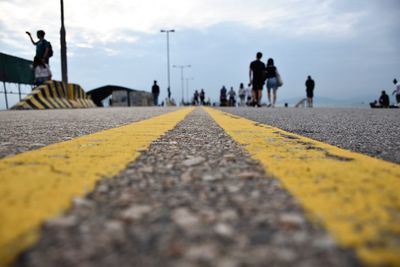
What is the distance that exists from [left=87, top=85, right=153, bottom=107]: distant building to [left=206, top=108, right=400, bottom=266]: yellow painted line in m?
32.5

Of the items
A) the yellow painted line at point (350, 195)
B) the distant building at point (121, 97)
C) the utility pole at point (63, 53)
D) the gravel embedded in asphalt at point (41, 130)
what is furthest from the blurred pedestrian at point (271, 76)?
the distant building at point (121, 97)

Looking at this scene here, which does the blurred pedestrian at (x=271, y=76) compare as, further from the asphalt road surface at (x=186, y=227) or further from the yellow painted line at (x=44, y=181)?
the asphalt road surface at (x=186, y=227)

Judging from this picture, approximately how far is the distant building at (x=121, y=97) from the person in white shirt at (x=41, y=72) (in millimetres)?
20828

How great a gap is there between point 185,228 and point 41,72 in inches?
498

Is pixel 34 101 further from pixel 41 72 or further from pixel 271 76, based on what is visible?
pixel 271 76

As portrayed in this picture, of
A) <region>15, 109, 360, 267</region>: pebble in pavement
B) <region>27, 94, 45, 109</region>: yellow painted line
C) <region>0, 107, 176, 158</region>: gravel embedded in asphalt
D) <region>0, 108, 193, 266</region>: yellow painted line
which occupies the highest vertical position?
<region>27, 94, 45, 109</region>: yellow painted line

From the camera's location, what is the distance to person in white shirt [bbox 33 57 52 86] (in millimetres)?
11428

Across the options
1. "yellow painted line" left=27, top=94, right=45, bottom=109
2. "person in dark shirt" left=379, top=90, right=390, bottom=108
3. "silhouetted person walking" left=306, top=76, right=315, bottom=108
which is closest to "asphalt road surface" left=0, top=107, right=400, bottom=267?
"yellow painted line" left=27, top=94, right=45, bottom=109

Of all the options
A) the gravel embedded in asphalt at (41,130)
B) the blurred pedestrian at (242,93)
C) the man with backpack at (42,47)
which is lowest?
the gravel embedded in asphalt at (41,130)

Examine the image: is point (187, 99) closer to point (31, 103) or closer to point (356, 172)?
point (31, 103)

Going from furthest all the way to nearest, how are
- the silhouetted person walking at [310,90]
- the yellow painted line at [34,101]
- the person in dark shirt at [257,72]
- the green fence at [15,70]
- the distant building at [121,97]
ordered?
the distant building at [121,97] → the silhouetted person walking at [310,90] → the green fence at [15,70] → the person in dark shirt at [257,72] → the yellow painted line at [34,101]

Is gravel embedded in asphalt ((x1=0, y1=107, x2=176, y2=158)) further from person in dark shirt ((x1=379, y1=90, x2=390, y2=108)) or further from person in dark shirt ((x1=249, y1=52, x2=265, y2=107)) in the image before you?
person in dark shirt ((x1=379, y1=90, x2=390, y2=108))

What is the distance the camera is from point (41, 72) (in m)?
12.0

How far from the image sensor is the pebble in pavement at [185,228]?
727mm
